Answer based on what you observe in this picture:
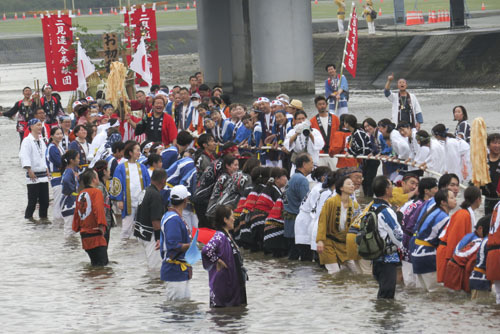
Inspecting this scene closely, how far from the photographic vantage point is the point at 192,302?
10.9 m

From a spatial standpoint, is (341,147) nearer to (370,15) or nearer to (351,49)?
(351,49)

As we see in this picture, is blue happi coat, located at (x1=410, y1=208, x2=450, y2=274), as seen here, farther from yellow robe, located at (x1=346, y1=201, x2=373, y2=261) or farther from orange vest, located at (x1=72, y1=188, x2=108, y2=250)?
orange vest, located at (x1=72, y1=188, x2=108, y2=250)

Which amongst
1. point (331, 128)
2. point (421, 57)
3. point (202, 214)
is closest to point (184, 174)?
point (202, 214)

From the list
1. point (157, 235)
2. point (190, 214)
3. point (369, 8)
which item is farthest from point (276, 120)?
point (369, 8)

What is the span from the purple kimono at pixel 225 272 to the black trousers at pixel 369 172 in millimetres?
6758

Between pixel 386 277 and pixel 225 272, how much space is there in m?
1.60

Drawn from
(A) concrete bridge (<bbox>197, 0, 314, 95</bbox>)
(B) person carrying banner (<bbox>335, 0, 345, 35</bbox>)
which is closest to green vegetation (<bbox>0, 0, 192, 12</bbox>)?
(B) person carrying banner (<bbox>335, 0, 345, 35</bbox>)

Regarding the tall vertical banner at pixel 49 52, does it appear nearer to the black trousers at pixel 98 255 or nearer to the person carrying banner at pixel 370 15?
the black trousers at pixel 98 255

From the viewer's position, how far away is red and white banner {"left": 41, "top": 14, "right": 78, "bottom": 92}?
84.2 feet

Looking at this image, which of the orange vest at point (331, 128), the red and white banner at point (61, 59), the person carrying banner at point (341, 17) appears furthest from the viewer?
the person carrying banner at point (341, 17)

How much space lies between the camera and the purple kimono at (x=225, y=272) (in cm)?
989

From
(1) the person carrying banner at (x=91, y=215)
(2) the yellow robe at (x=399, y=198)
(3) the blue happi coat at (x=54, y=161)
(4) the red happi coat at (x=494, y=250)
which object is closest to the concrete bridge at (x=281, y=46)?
(3) the blue happi coat at (x=54, y=161)

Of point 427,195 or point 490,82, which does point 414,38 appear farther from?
point 427,195

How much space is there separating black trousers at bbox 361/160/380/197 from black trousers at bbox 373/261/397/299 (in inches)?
253
